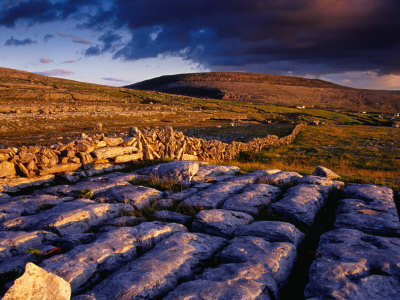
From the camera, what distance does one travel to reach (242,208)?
6.84 meters

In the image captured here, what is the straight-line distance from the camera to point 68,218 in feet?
18.8

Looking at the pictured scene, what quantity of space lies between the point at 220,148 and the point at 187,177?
9678 mm

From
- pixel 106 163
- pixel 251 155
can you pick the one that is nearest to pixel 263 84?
pixel 251 155

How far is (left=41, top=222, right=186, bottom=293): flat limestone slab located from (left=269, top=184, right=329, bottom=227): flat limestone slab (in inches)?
117

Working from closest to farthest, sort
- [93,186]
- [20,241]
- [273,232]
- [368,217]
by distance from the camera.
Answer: [20,241]
[273,232]
[368,217]
[93,186]

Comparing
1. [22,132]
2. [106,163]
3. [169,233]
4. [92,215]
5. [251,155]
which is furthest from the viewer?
[22,132]

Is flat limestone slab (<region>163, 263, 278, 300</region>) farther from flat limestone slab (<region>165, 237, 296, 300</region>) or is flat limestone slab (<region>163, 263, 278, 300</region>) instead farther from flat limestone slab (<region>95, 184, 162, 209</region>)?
flat limestone slab (<region>95, 184, 162, 209</region>)

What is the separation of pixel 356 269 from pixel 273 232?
1.62 metres

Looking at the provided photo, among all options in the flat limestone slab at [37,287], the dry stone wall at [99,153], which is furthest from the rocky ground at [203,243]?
the dry stone wall at [99,153]

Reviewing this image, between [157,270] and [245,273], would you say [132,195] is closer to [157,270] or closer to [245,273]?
[157,270]

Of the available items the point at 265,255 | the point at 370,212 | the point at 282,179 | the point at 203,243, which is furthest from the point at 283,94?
the point at 265,255

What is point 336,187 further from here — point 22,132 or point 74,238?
point 22,132

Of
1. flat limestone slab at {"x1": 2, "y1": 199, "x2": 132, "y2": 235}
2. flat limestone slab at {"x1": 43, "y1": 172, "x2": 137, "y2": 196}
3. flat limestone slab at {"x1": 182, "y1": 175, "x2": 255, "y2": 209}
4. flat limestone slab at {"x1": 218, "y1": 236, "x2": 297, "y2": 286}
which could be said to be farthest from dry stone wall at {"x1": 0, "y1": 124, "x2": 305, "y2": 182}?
flat limestone slab at {"x1": 218, "y1": 236, "x2": 297, "y2": 286}

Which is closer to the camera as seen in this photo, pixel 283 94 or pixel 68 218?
pixel 68 218
